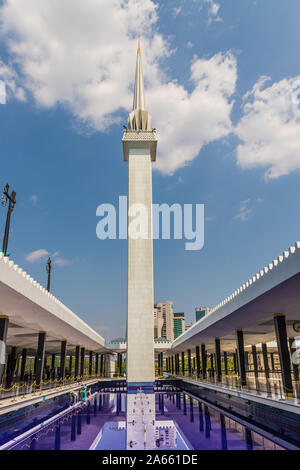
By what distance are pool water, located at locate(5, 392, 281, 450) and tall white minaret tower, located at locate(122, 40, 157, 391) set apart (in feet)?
42.2

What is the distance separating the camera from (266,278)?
14.2 m

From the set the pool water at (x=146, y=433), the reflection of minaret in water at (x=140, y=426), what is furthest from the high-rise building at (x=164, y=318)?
the pool water at (x=146, y=433)

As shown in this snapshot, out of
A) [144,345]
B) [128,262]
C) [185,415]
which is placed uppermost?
[128,262]

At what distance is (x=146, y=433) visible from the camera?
42.4 feet

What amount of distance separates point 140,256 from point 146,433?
74.6ft

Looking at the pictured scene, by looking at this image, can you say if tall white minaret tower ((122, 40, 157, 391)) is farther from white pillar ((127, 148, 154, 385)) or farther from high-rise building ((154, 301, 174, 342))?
high-rise building ((154, 301, 174, 342))

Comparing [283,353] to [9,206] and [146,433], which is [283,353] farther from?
[9,206]

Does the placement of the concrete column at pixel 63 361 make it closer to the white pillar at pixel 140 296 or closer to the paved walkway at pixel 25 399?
the paved walkway at pixel 25 399

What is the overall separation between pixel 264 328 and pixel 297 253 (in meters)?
18.6

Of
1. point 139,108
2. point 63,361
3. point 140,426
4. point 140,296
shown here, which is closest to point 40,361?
point 63,361

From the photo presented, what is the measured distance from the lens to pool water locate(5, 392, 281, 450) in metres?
11.3
